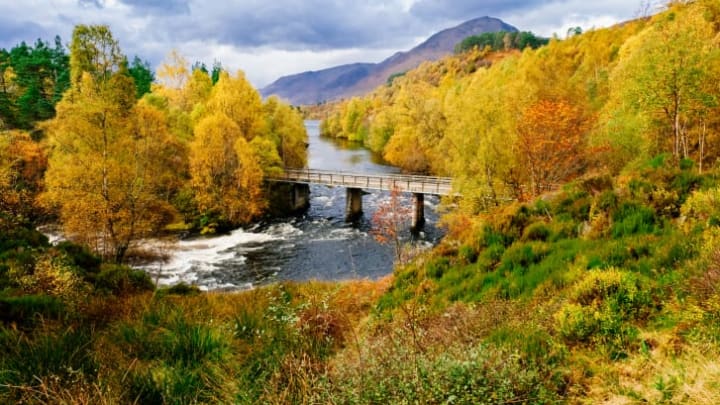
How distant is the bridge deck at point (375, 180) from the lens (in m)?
33.4

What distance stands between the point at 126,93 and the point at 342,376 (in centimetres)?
2395

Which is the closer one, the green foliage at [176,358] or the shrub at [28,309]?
the green foliage at [176,358]

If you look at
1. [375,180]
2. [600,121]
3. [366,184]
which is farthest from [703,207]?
[375,180]

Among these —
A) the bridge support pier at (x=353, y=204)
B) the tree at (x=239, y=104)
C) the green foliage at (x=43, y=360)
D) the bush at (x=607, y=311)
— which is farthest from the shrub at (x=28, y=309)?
the tree at (x=239, y=104)

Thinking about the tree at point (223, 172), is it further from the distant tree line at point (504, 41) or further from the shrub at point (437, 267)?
the distant tree line at point (504, 41)

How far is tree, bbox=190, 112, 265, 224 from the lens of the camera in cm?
3247

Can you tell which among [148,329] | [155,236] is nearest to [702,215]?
[148,329]

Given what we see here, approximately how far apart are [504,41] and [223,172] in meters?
133

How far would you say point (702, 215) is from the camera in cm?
712

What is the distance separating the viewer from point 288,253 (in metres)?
27.0

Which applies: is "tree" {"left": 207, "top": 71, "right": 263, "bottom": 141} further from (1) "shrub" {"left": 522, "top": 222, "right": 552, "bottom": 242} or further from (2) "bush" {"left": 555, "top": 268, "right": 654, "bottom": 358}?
(2) "bush" {"left": 555, "top": 268, "right": 654, "bottom": 358}

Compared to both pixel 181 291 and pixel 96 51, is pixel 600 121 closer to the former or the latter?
pixel 181 291

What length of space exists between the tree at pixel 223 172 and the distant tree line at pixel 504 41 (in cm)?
11968

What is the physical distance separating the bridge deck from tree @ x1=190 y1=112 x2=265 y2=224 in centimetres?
480
